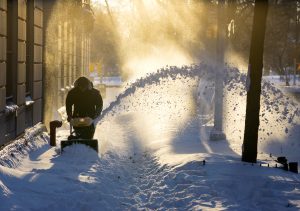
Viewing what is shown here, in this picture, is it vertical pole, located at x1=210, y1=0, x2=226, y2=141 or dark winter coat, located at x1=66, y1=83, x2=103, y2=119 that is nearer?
dark winter coat, located at x1=66, y1=83, x2=103, y2=119

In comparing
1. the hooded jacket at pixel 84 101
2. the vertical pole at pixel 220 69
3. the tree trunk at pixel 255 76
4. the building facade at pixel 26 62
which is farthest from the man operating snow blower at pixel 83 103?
the vertical pole at pixel 220 69

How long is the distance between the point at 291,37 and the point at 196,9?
146 ft

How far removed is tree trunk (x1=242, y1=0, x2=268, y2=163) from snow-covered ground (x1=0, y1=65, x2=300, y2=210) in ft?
1.34

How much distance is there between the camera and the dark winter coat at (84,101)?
32.7 ft

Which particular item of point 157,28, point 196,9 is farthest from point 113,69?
point 196,9

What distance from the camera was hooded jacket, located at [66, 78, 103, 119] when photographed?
9977 millimetres

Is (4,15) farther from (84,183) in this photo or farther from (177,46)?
(177,46)

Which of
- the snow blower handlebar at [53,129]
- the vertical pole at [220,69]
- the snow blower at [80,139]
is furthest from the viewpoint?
the vertical pole at [220,69]

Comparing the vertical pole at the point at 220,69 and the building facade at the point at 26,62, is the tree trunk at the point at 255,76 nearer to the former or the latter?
the vertical pole at the point at 220,69

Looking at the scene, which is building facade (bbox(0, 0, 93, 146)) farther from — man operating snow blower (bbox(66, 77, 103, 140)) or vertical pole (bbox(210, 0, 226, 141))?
vertical pole (bbox(210, 0, 226, 141))

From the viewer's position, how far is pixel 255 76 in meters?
8.67

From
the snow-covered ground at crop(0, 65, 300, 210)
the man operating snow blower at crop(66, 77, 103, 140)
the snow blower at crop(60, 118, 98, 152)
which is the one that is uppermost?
the man operating snow blower at crop(66, 77, 103, 140)

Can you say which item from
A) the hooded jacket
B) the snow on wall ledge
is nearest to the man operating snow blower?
the hooded jacket

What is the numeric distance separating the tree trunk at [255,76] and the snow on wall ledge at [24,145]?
4.24m
